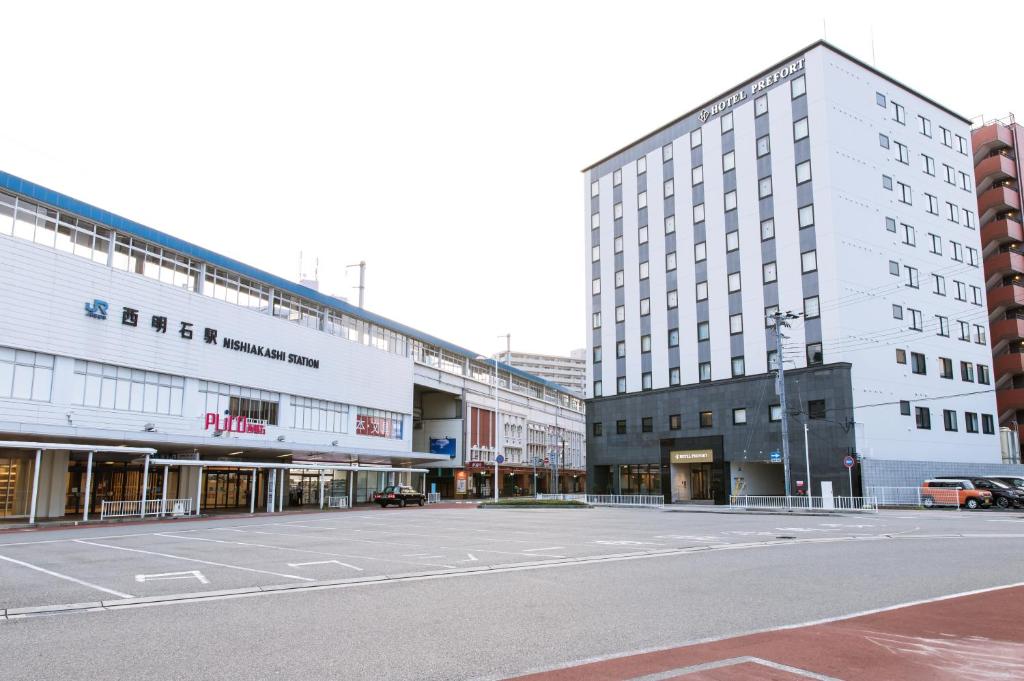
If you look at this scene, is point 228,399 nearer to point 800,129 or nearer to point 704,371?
point 704,371

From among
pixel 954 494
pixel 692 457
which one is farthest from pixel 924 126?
pixel 692 457

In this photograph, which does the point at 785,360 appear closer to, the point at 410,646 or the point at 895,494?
the point at 895,494

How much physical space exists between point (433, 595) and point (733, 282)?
153ft

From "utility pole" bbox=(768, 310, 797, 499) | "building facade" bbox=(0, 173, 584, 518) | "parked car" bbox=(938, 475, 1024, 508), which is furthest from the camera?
"utility pole" bbox=(768, 310, 797, 499)

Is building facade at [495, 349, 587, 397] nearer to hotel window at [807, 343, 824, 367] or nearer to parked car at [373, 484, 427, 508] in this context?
parked car at [373, 484, 427, 508]

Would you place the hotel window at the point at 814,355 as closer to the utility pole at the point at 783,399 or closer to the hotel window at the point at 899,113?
the utility pole at the point at 783,399

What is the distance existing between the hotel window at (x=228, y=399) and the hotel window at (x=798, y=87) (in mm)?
41831

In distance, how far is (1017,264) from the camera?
60.8 metres

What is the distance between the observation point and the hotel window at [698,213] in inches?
2228

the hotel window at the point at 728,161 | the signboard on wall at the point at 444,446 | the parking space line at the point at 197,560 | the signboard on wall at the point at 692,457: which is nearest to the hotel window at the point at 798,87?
the hotel window at the point at 728,161

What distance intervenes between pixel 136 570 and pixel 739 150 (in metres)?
50.7

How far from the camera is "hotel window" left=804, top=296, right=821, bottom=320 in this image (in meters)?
47.4

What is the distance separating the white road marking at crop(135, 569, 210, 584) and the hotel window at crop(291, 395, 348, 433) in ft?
129

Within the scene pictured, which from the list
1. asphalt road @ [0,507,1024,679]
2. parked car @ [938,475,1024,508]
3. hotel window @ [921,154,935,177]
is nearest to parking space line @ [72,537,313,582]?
asphalt road @ [0,507,1024,679]
